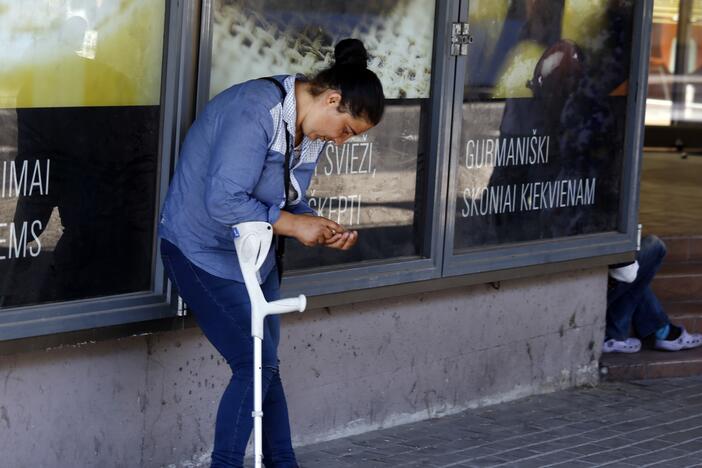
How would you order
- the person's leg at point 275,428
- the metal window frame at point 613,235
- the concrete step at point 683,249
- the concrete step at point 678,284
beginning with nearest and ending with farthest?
the person's leg at point 275,428 → the metal window frame at point 613,235 → the concrete step at point 678,284 → the concrete step at point 683,249

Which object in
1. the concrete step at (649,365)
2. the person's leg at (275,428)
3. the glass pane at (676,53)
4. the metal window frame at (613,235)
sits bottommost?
the concrete step at (649,365)

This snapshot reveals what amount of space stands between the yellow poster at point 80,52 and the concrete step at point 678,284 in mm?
4374

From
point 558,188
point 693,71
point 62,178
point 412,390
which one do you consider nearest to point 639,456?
point 412,390

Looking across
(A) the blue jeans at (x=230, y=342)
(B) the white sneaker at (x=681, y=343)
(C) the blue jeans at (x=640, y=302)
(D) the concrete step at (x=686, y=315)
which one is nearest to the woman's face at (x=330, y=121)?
(A) the blue jeans at (x=230, y=342)

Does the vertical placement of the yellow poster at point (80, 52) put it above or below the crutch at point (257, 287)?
above

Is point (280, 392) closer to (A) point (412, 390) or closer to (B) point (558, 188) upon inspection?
(A) point (412, 390)

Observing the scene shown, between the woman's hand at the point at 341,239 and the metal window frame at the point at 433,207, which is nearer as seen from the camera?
the woman's hand at the point at 341,239

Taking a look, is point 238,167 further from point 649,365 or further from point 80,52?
point 649,365

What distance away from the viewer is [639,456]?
6047 millimetres

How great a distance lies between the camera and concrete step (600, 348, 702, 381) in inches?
296

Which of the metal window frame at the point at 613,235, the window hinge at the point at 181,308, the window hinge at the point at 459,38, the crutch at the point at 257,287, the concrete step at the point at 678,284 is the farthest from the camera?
the concrete step at the point at 678,284

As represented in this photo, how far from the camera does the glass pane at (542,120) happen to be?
252 inches

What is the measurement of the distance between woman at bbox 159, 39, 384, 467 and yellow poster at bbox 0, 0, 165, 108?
45 cm

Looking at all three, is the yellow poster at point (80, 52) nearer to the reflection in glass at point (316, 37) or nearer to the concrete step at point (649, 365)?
the reflection in glass at point (316, 37)
